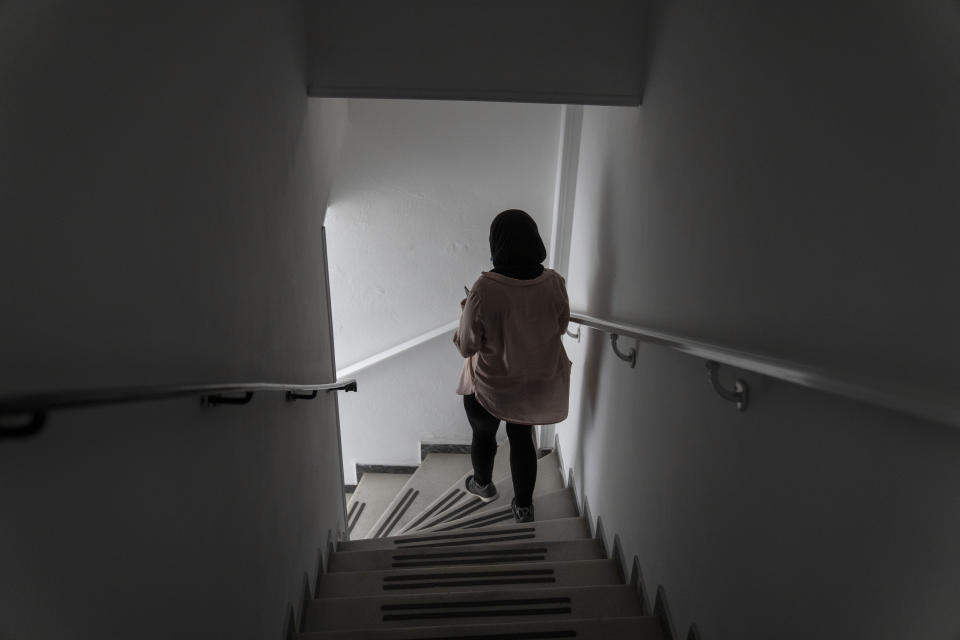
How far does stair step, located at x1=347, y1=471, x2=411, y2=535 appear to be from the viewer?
4.97 meters

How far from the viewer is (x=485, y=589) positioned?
250 cm

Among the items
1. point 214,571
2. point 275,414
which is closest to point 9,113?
point 214,571

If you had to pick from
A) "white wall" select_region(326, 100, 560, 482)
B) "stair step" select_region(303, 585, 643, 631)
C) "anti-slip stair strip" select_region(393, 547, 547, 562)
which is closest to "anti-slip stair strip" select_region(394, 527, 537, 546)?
"anti-slip stair strip" select_region(393, 547, 547, 562)

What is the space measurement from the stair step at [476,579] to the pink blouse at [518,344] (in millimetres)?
727

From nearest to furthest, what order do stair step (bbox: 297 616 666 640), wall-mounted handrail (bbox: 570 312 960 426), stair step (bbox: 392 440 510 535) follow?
wall-mounted handrail (bbox: 570 312 960 426) < stair step (bbox: 297 616 666 640) < stair step (bbox: 392 440 510 535)

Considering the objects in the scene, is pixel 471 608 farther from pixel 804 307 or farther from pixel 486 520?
pixel 804 307

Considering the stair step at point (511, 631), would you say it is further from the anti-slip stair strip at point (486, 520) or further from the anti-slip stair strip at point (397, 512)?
the anti-slip stair strip at point (397, 512)

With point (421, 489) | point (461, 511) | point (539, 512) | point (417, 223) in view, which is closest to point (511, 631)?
point (539, 512)

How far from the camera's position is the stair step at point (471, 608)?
2.26 metres

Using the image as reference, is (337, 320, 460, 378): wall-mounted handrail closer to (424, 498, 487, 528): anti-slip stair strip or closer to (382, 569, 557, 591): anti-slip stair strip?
(424, 498, 487, 528): anti-slip stair strip

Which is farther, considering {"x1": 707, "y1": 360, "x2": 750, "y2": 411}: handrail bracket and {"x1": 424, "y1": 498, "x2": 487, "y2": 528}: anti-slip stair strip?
{"x1": 424, "y1": 498, "x2": 487, "y2": 528}: anti-slip stair strip

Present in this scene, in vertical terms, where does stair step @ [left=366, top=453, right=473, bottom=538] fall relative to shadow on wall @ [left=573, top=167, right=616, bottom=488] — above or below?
below

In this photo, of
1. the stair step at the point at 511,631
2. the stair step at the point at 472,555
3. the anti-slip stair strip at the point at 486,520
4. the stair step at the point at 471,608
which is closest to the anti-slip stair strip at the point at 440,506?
the anti-slip stair strip at the point at 486,520

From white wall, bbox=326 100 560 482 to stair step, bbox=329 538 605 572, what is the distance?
8.09 feet
